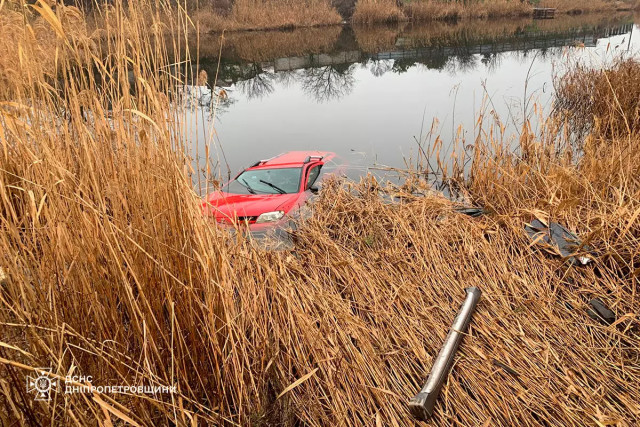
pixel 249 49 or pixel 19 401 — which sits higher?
pixel 249 49

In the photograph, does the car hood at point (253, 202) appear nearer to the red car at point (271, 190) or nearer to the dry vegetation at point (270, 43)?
the red car at point (271, 190)

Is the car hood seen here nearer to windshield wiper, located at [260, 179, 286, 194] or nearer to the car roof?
windshield wiper, located at [260, 179, 286, 194]

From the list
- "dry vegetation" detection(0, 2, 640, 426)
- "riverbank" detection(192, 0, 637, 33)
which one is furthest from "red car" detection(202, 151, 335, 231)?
"riverbank" detection(192, 0, 637, 33)

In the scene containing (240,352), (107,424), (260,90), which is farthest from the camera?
(260,90)

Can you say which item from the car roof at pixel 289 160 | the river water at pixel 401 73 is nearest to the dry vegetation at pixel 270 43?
the river water at pixel 401 73

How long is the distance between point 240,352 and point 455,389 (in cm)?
97

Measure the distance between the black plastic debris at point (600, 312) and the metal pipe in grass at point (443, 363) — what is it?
1.97 feet

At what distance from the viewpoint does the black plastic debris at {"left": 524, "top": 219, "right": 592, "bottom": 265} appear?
107 inches

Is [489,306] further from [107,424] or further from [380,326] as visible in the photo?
[107,424]

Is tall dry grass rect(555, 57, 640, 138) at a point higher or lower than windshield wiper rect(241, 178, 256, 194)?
higher

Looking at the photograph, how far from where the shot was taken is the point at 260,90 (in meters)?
13.3

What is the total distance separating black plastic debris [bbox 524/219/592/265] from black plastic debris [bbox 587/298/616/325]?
1.08 ft

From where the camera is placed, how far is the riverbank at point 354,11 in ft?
68.7

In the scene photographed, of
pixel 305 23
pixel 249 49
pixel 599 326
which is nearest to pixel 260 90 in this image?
pixel 249 49
